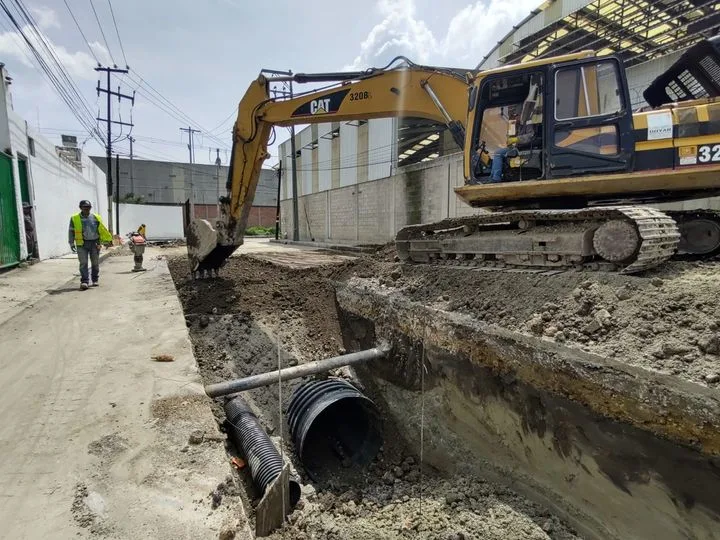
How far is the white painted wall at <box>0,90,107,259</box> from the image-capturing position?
982 centimetres

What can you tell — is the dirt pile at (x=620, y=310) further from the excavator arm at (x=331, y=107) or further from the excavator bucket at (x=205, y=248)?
the excavator bucket at (x=205, y=248)

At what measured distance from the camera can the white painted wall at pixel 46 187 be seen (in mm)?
9820

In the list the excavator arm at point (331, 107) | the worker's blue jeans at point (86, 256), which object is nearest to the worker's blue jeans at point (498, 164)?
Result: the excavator arm at point (331, 107)

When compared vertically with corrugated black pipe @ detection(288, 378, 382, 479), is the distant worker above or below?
above

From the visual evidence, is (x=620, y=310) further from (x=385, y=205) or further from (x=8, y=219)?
(x=385, y=205)

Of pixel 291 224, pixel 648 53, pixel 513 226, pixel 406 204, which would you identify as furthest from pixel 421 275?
pixel 291 224

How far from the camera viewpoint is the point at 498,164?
4812 millimetres

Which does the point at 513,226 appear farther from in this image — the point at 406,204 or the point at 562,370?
the point at 406,204

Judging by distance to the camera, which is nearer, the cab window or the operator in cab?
the cab window

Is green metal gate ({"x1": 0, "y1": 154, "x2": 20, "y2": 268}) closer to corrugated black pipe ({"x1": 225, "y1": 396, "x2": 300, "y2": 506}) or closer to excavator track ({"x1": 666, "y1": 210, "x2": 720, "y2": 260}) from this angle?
corrugated black pipe ({"x1": 225, "y1": 396, "x2": 300, "y2": 506})

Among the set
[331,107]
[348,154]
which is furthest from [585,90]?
[348,154]

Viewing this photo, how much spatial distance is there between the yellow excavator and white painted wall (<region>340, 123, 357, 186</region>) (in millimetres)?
15715

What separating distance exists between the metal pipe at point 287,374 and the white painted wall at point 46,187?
8.82m

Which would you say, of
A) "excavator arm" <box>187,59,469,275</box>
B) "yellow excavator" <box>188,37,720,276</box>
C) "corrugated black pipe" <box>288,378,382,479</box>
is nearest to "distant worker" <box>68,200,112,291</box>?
"excavator arm" <box>187,59,469,275</box>
